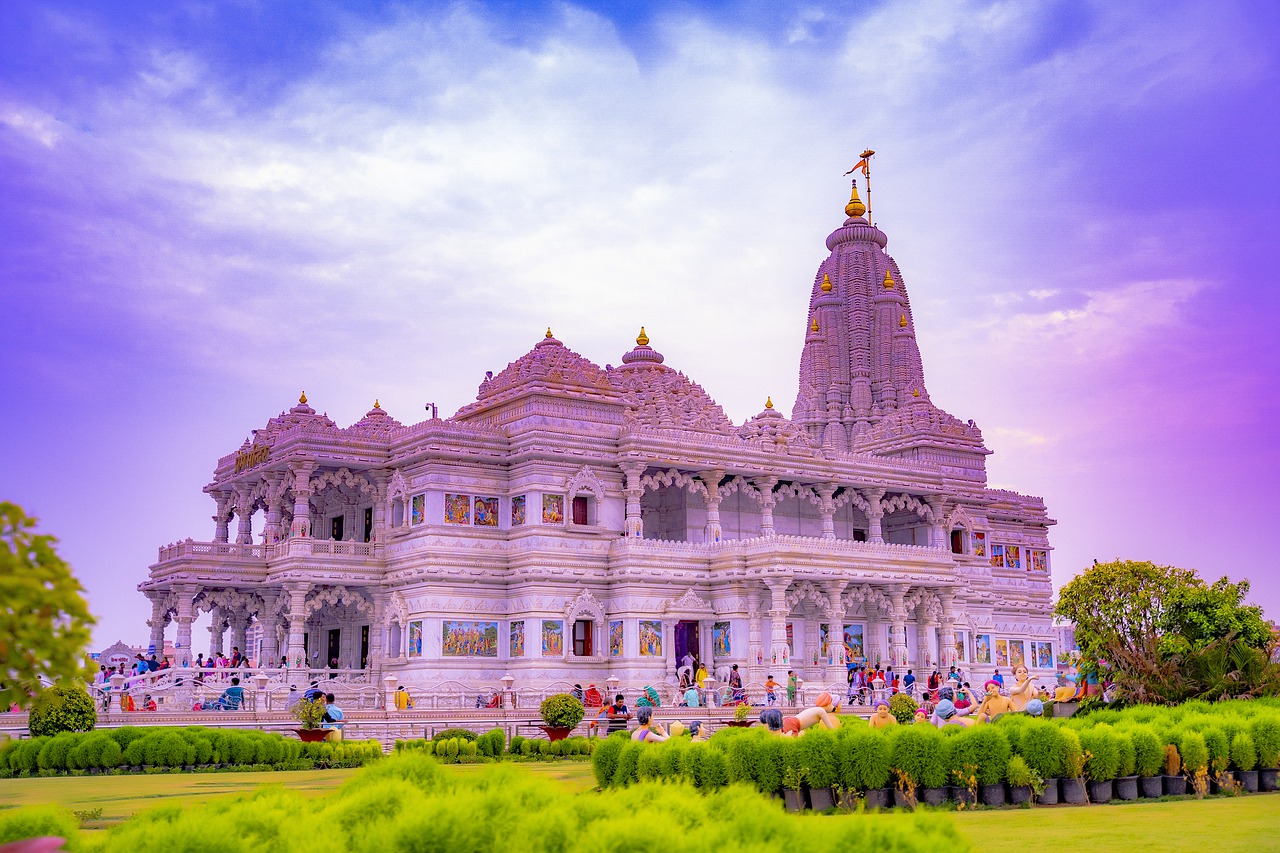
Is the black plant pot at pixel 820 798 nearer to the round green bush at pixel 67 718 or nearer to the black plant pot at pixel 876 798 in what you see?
the black plant pot at pixel 876 798

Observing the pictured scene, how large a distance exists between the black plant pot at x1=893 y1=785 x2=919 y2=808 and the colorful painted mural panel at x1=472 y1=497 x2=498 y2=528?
29.2 m

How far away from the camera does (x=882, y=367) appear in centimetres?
6406

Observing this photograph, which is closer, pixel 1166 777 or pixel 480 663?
pixel 1166 777

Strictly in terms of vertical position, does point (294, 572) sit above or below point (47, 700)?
above

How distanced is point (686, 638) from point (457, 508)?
8.86 metres

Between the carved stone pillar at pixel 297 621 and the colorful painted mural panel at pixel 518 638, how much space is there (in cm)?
653

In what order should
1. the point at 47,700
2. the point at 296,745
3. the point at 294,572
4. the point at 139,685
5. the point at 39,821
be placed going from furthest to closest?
the point at 294,572
the point at 139,685
the point at 296,745
the point at 39,821
the point at 47,700

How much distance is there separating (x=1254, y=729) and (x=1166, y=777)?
1661mm

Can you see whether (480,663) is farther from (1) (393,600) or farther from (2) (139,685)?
(2) (139,685)

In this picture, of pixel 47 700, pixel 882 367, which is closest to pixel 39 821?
pixel 47 700

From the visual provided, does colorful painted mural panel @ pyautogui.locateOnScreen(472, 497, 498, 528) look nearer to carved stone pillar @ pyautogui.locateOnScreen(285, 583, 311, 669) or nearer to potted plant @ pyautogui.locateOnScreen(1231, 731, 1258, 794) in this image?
carved stone pillar @ pyautogui.locateOnScreen(285, 583, 311, 669)

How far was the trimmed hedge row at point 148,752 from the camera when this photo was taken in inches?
858

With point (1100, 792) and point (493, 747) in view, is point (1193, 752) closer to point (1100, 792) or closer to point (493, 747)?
point (1100, 792)

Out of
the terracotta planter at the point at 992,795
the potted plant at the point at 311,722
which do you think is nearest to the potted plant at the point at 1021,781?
the terracotta planter at the point at 992,795
